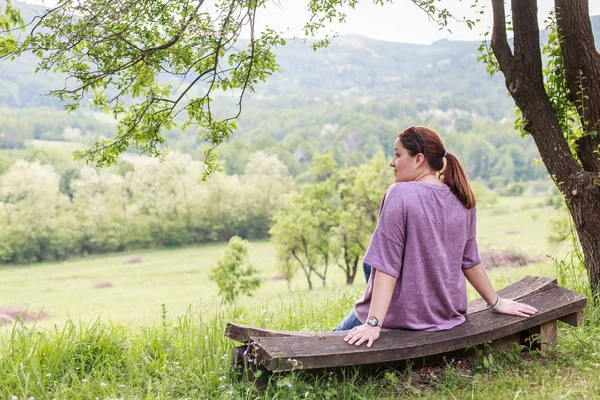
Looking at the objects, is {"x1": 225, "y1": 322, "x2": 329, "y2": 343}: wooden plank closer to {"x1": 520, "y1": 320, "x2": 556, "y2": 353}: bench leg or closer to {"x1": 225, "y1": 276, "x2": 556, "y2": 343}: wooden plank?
{"x1": 225, "y1": 276, "x2": 556, "y2": 343}: wooden plank

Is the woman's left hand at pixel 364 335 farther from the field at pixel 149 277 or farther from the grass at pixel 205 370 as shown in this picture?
the field at pixel 149 277

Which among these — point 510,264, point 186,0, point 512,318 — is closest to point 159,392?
point 512,318

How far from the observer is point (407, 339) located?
3229 mm

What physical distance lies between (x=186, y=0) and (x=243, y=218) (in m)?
74.3

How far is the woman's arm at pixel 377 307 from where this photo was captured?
308cm

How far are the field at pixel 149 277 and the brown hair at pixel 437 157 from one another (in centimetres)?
3884

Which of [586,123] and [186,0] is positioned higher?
[186,0]

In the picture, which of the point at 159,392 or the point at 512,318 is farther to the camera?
the point at 512,318

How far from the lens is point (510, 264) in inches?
1660

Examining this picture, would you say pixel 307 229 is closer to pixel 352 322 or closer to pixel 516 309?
pixel 516 309

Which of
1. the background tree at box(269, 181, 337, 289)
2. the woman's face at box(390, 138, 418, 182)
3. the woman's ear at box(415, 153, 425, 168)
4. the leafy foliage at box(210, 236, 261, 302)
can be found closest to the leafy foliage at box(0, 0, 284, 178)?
the woman's face at box(390, 138, 418, 182)

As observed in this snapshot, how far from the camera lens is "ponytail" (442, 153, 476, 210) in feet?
10.8

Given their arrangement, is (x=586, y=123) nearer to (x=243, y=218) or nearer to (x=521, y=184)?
(x=243, y=218)

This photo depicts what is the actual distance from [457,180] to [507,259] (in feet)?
146
